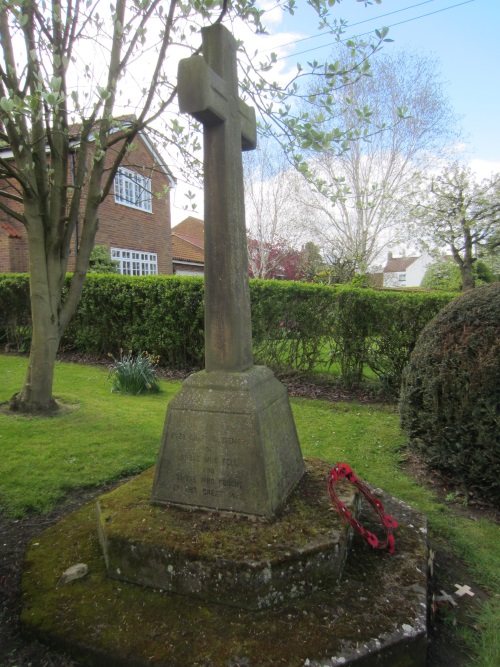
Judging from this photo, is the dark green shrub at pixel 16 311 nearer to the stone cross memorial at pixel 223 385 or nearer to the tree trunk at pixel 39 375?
the tree trunk at pixel 39 375

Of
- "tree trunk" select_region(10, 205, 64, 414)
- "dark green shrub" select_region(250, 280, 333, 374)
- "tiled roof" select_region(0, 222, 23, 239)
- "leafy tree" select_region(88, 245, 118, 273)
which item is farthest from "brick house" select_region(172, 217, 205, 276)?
"tree trunk" select_region(10, 205, 64, 414)

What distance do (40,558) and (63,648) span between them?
68 centimetres

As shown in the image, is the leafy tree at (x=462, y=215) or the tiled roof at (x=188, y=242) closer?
the leafy tree at (x=462, y=215)

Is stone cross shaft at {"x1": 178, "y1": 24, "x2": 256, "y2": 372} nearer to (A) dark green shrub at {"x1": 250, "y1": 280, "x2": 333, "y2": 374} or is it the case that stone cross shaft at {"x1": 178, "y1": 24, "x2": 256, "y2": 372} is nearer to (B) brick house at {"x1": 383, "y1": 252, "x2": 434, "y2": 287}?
(A) dark green shrub at {"x1": 250, "y1": 280, "x2": 333, "y2": 374}

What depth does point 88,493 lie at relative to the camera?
392 cm

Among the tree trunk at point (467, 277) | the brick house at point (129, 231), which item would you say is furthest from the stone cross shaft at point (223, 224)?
the tree trunk at point (467, 277)

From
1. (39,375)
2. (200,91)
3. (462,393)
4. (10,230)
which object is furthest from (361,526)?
(10,230)

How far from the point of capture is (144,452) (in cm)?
490

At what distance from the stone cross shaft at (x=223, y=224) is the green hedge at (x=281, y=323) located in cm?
547

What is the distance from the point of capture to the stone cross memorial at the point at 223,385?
8.34 ft

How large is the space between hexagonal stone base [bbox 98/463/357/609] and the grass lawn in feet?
2.80

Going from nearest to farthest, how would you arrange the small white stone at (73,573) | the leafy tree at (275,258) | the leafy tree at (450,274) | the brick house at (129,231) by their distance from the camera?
the small white stone at (73,573)
the brick house at (129,231)
the leafy tree at (450,274)
the leafy tree at (275,258)

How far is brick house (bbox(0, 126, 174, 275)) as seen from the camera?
15914 mm

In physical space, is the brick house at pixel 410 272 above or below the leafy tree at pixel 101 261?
above
